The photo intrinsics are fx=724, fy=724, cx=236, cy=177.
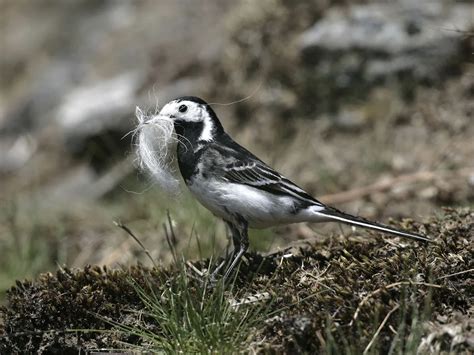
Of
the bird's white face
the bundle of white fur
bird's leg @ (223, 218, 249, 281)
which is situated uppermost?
the bird's white face

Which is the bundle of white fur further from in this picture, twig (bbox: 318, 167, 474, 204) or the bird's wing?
twig (bbox: 318, 167, 474, 204)

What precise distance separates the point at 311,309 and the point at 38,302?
146 centimetres

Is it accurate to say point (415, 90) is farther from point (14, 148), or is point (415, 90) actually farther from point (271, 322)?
point (14, 148)

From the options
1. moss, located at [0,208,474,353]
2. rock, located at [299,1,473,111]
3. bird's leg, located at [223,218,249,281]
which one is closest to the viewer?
moss, located at [0,208,474,353]

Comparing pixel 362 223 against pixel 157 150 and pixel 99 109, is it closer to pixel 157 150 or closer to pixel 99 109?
pixel 157 150

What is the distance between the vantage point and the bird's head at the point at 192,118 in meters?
4.41

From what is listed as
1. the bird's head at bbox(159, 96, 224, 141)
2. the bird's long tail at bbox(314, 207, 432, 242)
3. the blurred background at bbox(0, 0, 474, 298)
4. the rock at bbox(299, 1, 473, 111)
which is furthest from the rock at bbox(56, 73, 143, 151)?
the bird's long tail at bbox(314, 207, 432, 242)

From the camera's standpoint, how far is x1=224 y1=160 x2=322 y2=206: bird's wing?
4262 mm

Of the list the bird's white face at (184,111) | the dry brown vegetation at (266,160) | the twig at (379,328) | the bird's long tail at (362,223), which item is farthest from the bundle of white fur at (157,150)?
the twig at (379,328)

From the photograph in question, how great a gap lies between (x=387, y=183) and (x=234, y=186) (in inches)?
103

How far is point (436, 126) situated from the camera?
280 inches

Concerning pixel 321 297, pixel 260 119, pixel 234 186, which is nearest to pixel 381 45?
pixel 260 119

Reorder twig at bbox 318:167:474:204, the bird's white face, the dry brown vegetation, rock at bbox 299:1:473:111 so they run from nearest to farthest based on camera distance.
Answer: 1. the dry brown vegetation
2. the bird's white face
3. twig at bbox 318:167:474:204
4. rock at bbox 299:1:473:111

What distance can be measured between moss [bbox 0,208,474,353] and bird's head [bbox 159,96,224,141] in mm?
798
